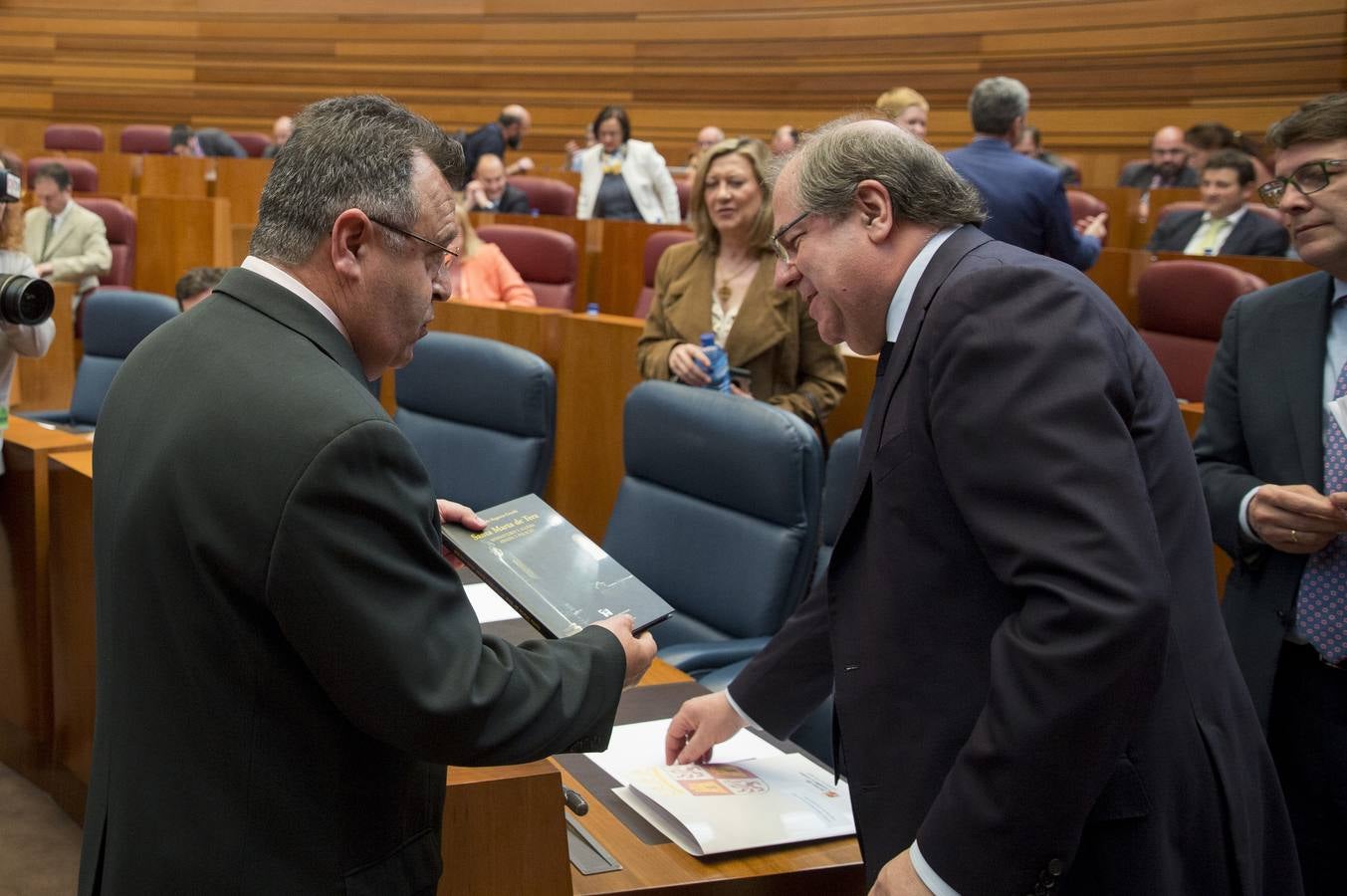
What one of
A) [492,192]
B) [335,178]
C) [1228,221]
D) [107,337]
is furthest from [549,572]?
[492,192]

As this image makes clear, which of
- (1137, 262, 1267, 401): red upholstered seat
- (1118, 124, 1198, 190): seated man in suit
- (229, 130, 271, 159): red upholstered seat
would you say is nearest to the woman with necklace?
(1137, 262, 1267, 401): red upholstered seat

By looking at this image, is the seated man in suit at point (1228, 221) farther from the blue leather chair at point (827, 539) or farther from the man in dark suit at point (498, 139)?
the man in dark suit at point (498, 139)

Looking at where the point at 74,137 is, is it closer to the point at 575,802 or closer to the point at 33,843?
the point at 33,843

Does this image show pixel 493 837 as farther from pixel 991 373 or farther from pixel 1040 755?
pixel 991 373

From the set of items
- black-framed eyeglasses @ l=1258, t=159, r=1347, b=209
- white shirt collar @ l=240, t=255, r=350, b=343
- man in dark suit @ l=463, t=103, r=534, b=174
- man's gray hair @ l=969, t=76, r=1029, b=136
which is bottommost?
white shirt collar @ l=240, t=255, r=350, b=343

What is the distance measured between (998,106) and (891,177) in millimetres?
2717

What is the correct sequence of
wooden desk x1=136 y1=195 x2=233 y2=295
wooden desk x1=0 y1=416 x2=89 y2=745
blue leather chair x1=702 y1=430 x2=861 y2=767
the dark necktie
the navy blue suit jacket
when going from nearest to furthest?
1. the dark necktie
2. blue leather chair x1=702 y1=430 x2=861 y2=767
3. wooden desk x1=0 y1=416 x2=89 y2=745
4. the navy blue suit jacket
5. wooden desk x1=136 y1=195 x2=233 y2=295

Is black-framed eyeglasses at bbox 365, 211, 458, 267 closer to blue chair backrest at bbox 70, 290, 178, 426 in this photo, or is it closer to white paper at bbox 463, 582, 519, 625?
white paper at bbox 463, 582, 519, 625

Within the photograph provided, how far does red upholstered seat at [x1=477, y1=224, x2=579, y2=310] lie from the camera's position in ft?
17.5

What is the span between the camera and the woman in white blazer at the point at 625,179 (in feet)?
22.2

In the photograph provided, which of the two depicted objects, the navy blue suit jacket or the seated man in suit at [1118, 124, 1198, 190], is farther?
the seated man in suit at [1118, 124, 1198, 190]

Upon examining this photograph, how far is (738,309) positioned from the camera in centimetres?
295

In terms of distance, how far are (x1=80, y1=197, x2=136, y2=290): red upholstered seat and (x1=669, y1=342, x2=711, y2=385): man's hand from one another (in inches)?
178

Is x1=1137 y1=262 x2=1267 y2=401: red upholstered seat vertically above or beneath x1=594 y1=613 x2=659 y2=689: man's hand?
above
